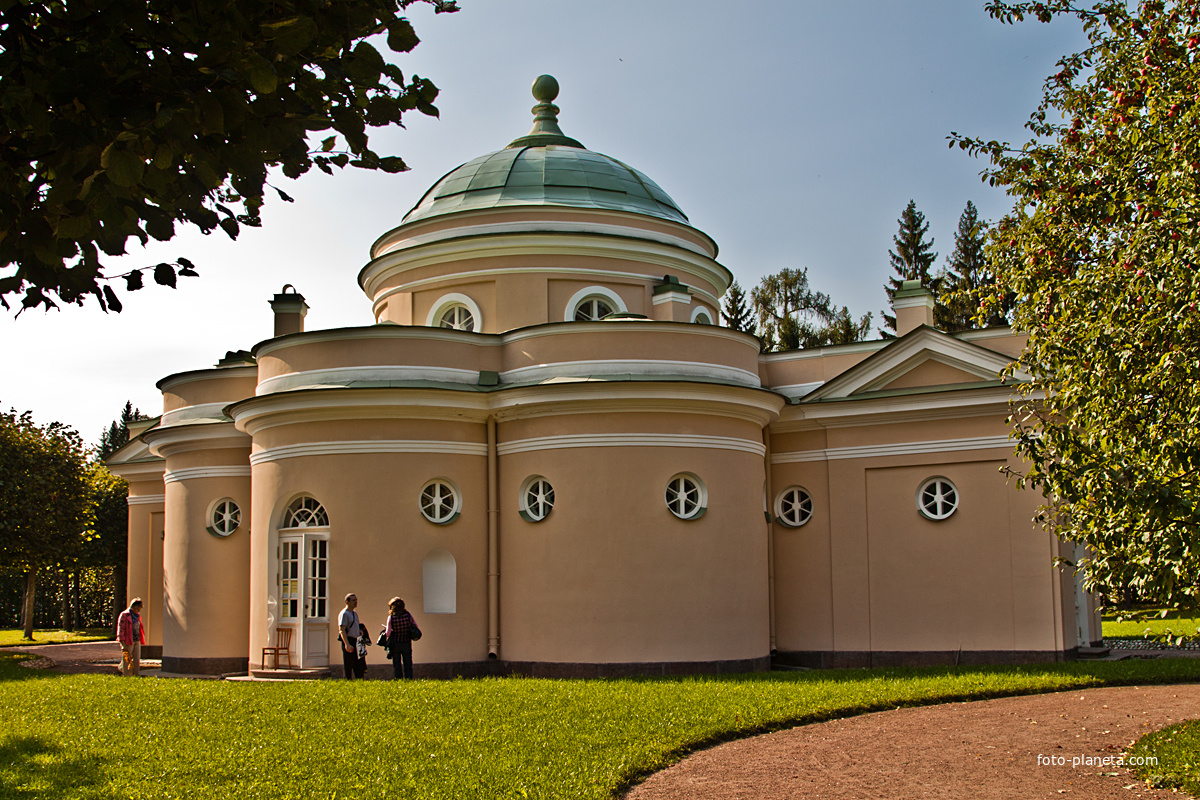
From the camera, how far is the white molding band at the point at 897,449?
18953mm

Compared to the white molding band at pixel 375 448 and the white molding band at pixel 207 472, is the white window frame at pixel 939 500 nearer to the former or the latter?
the white molding band at pixel 375 448

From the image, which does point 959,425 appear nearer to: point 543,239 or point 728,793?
point 543,239

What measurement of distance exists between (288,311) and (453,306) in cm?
359

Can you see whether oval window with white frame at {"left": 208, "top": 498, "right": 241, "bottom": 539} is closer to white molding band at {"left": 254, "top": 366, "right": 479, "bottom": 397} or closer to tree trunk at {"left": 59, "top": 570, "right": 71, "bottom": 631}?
white molding band at {"left": 254, "top": 366, "right": 479, "bottom": 397}

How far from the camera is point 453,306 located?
21969mm

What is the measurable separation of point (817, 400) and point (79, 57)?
16.7m

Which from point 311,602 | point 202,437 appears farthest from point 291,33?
point 202,437

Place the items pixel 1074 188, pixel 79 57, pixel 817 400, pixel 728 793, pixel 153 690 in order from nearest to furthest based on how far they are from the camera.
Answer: pixel 79 57
pixel 728 793
pixel 1074 188
pixel 153 690
pixel 817 400

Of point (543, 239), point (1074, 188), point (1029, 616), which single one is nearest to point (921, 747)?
point (1074, 188)

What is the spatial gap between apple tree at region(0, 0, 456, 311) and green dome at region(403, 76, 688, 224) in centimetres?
1633

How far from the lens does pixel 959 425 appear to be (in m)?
19.2

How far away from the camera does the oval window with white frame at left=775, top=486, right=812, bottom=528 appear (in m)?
20.6

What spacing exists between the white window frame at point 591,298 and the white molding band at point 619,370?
3190 mm

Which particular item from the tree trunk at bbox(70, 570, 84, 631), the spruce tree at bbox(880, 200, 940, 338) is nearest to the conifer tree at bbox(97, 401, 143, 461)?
the tree trunk at bbox(70, 570, 84, 631)
